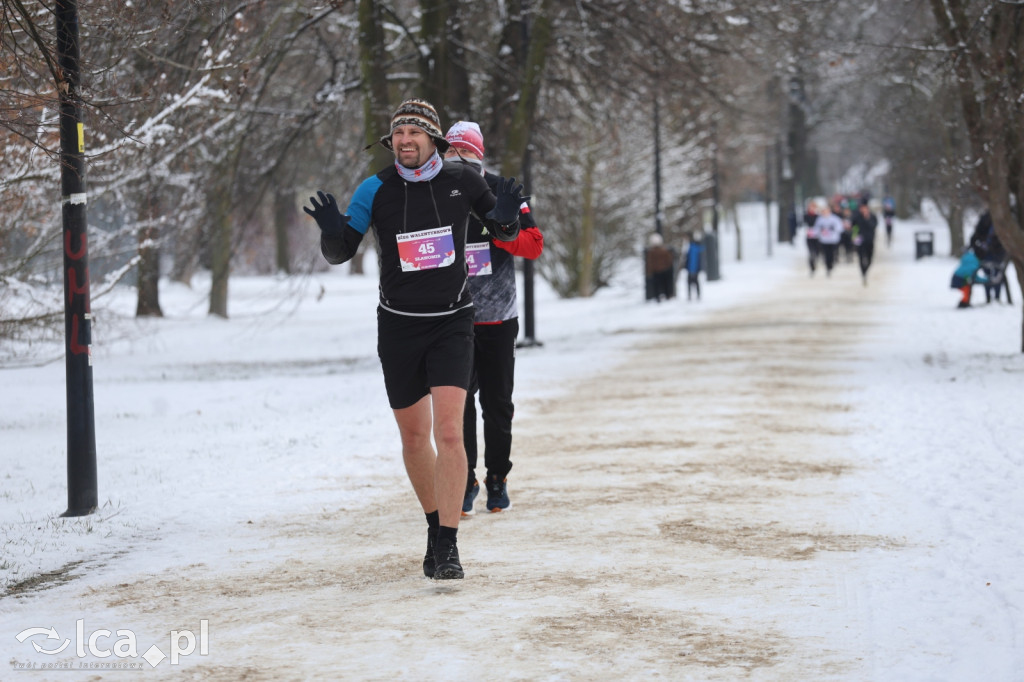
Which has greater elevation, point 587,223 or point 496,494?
point 587,223

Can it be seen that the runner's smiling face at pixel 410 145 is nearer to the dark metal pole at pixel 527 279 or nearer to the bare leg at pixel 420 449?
the bare leg at pixel 420 449

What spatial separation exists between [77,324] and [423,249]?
8.71 ft

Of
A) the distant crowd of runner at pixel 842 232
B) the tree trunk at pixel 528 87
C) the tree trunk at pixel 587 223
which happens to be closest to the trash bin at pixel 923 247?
the distant crowd of runner at pixel 842 232

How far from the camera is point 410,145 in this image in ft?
19.7

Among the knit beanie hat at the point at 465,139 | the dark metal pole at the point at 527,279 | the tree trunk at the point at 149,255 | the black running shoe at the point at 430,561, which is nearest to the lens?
the black running shoe at the point at 430,561

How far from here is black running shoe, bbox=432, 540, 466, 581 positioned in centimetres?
590

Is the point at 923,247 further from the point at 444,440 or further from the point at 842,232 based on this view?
the point at 444,440

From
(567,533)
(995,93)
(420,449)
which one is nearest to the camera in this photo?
(420,449)

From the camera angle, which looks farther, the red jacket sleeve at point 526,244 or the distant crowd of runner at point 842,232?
the distant crowd of runner at point 842,232

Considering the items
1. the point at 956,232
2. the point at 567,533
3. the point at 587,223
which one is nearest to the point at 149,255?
the point at 567,533

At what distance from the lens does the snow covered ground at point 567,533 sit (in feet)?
16.1

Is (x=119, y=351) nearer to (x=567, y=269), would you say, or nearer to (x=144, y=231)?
(x=144, y=231)

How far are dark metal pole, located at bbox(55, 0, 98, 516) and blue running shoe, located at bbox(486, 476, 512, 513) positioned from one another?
216 centimetres

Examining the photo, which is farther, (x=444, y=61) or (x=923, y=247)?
(x=923, y=247)
